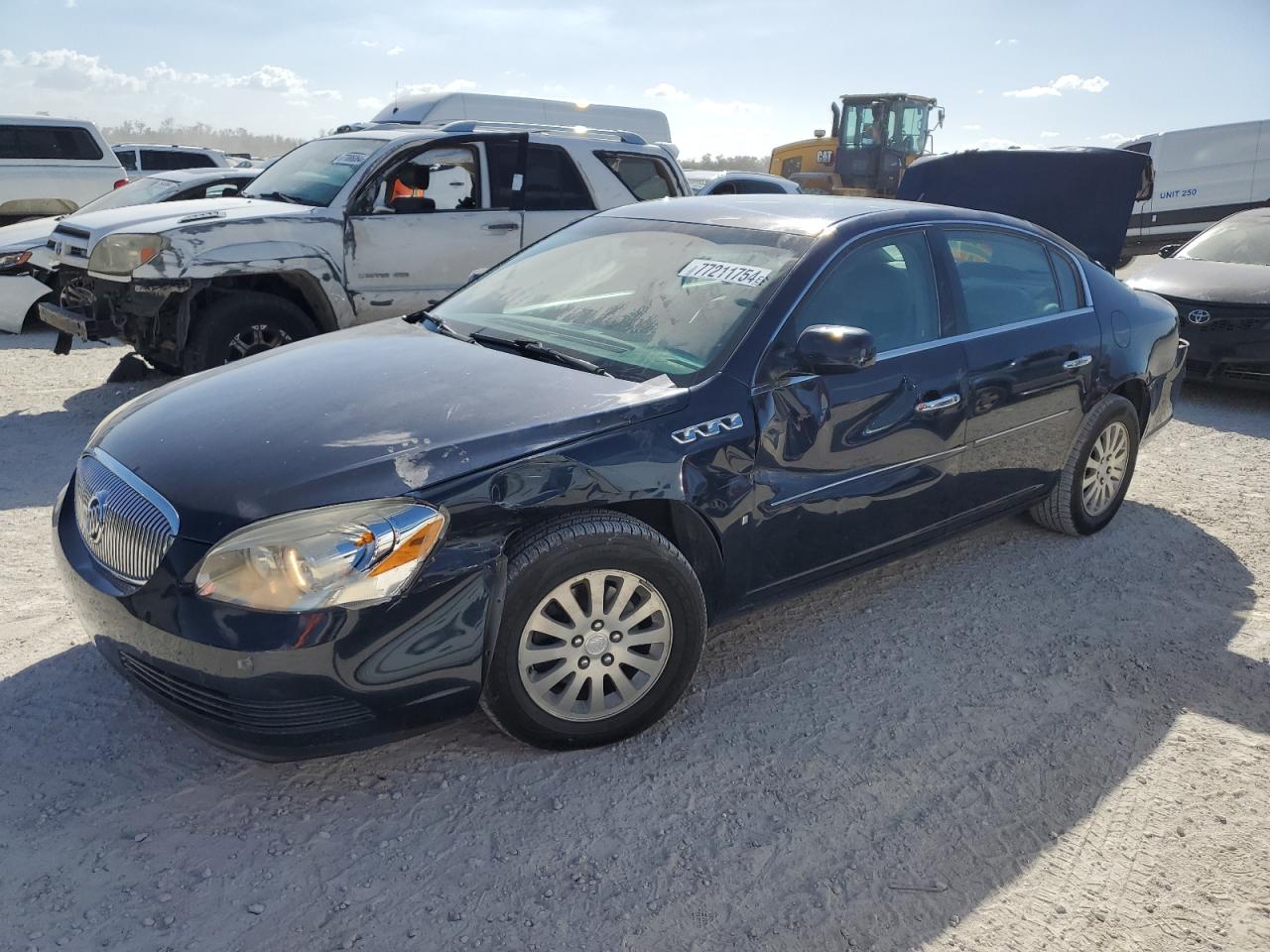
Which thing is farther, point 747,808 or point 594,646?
point 594,646

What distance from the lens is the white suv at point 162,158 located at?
16.7 meters

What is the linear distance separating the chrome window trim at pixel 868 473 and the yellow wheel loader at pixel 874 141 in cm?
1753

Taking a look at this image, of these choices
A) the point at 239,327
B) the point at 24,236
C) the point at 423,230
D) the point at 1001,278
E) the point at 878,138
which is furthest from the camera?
the point at 878,138

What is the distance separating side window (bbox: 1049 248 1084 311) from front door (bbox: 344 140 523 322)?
3.50 m

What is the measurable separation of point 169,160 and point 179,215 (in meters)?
12.3

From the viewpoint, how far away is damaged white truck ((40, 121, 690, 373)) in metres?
6.38

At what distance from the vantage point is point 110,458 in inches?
119

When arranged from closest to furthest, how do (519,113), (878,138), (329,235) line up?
(329,235) < (519,113) < (878,138)

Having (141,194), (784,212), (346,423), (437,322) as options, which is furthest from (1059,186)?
(141,194)

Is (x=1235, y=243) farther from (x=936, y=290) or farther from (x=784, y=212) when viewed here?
(x=784, y=212)

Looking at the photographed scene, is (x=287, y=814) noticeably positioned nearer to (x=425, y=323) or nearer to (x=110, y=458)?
(x=110, y=458)

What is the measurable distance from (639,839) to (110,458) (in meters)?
1.90

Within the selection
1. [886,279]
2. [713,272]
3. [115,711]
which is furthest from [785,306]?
[115,711]

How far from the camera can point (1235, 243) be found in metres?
8.87
